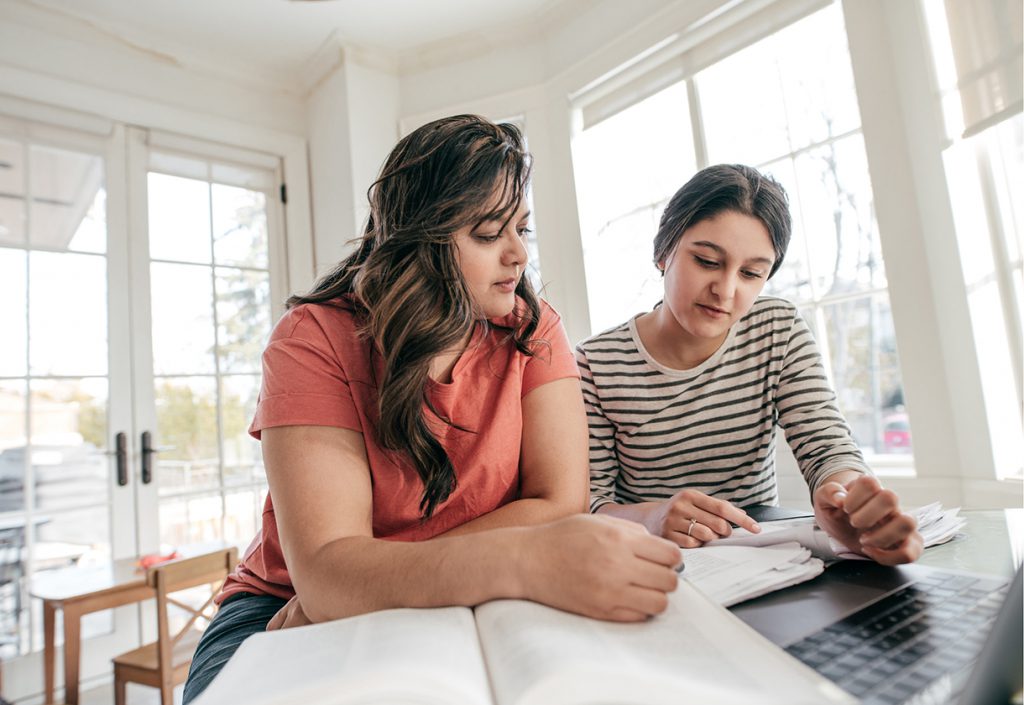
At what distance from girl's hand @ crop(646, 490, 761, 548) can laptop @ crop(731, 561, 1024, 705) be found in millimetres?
134

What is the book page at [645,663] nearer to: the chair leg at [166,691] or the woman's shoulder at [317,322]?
the woman's shoulder at [317,322]

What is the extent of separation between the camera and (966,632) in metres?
0.47

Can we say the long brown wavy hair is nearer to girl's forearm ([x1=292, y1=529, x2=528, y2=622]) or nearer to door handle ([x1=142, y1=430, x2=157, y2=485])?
girl's forearm ([x1=292, y1=529, x2=528, y2=622])

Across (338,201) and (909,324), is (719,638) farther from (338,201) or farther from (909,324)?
(338,201)

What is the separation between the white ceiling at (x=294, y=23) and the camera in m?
2.94

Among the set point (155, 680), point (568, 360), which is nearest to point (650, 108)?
point (568, 360)

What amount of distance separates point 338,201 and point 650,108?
5.48 ft

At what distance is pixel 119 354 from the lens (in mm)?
2961

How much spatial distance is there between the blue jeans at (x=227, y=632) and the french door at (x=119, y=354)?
2.44 metres

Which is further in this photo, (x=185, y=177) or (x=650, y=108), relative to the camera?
(x=185, y=177)

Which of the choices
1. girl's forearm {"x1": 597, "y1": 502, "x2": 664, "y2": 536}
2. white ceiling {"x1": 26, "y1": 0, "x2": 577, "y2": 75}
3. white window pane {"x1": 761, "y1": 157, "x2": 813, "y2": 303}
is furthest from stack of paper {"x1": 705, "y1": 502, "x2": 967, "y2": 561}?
white ceiling {"x1": 26, "y1": 0, "x2": 577, "y2": 75}

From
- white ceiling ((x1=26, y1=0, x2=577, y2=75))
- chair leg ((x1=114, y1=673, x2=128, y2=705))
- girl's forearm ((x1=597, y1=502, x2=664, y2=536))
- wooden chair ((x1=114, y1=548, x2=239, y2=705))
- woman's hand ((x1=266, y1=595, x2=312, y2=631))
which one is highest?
white ceiling ((x1=26, y1=0, x2=577, y2=75))

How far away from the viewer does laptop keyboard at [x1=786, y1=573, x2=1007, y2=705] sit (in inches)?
15.6

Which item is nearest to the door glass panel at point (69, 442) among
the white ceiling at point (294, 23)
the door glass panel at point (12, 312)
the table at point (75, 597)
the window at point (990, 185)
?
the door glass panel at point (12, 312)
